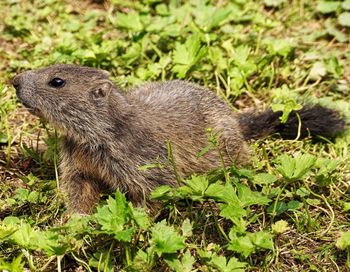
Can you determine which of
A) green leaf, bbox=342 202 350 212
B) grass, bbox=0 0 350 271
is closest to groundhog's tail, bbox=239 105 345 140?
grass, bbox=0 0 350 271

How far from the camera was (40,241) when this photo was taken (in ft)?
12.2

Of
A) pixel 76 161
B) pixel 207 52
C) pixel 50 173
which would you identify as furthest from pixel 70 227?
pixel 207 52

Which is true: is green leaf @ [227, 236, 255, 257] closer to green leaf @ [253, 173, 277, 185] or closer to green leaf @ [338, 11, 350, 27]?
green leaf @ [253, 173, 277, 185]

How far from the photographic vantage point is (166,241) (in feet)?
12.1

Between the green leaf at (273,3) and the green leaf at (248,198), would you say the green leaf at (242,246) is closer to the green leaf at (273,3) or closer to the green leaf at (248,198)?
the green leaf at (248,198)

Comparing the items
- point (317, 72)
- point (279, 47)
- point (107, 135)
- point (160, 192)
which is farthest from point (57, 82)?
point (317, 72)

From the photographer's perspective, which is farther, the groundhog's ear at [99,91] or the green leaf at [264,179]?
the groundhog's ear at [99,91]

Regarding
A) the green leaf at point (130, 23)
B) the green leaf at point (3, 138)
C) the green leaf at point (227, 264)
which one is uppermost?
the green leaf at point (130, 23)

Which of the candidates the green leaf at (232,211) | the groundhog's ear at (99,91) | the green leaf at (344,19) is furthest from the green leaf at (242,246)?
the green leaf at (344,19)

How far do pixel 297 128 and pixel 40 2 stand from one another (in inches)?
131

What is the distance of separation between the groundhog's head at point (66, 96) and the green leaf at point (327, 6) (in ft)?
10.2

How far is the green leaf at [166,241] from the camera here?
3.65m

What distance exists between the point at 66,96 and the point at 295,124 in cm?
188

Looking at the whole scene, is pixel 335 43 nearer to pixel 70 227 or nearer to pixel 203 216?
pixel 203 216
